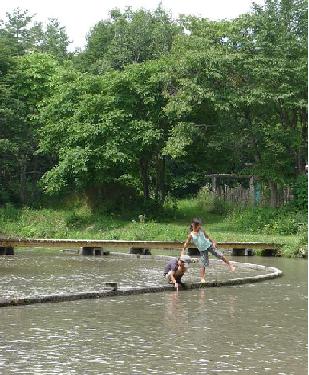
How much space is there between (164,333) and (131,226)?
26001 millimetres

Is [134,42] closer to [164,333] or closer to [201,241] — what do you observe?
[201,241]

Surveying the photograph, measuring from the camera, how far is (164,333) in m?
11.1

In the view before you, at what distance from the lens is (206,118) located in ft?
135

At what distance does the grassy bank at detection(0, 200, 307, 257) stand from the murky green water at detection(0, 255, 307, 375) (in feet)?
47.1

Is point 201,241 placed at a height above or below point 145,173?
below

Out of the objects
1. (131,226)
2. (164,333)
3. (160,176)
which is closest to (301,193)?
(131,226)

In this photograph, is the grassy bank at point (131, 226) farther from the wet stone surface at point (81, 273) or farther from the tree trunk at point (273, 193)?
the wet stone surface at point (81, 273)

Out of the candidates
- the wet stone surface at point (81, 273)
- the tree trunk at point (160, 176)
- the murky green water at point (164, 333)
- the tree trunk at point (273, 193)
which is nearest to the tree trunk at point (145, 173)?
the tree trunk at point (160, 176)

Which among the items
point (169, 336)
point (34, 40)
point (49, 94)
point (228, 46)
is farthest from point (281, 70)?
point (34, 40)

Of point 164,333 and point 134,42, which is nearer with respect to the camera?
point 164,333

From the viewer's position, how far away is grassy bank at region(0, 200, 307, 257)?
33.6 m

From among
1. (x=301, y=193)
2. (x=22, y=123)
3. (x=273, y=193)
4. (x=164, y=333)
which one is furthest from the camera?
(x=22, y=123)

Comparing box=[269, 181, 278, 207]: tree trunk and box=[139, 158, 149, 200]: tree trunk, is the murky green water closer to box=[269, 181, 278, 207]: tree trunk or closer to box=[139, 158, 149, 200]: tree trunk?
box=[269, 181, 278, 207]: tree trunk

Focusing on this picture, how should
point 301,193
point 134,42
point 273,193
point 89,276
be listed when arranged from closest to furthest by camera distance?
point 89,276
point 301,193
point 273,193
point 134,42
